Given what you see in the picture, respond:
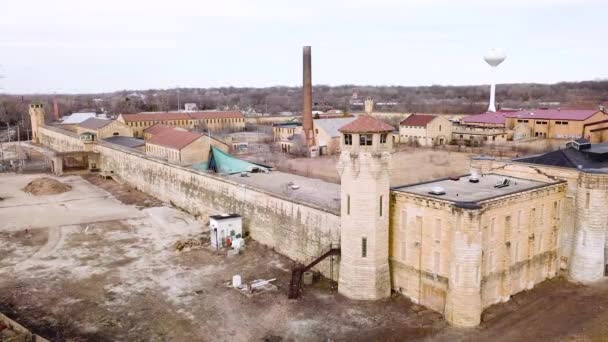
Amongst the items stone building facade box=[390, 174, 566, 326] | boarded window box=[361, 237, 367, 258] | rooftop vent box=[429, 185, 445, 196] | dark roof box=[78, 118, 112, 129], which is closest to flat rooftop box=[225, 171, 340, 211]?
boarded window box=[361, 237, 367, 258]

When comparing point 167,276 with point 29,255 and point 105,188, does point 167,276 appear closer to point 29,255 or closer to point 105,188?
point 29,255

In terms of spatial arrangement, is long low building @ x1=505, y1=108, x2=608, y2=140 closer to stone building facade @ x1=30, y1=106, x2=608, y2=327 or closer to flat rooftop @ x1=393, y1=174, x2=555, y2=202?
stone building facade @ x1=30, y1=106, x2=608, y2=327

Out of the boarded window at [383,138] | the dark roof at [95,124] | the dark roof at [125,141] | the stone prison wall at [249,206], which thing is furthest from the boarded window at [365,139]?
the dark roof at [95,124]

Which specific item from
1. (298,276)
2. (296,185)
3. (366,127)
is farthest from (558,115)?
(298,276)

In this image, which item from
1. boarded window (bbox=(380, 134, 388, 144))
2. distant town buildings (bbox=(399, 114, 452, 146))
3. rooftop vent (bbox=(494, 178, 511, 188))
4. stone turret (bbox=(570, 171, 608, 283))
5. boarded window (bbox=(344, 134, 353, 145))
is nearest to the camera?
boarded window (bbox=(380, 134, 388, 144))

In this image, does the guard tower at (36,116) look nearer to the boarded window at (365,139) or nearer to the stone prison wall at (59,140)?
the stone prison wall at (59,140)

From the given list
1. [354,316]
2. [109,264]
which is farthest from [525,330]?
[109,264]

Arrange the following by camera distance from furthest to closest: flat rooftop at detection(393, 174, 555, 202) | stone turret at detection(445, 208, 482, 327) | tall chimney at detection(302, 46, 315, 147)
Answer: tall chimney at detection(302, 46, 315, 147) → flat rooftop at detection(393, 174, 555, 202) → stone turret at detection(445, 208, 482, 327)
